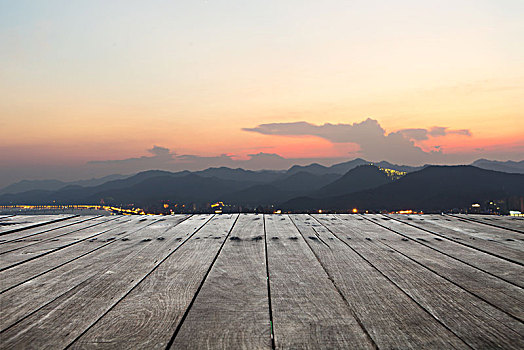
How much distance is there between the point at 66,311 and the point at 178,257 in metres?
1.00

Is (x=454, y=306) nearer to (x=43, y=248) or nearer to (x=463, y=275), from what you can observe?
(x=463, y=275)

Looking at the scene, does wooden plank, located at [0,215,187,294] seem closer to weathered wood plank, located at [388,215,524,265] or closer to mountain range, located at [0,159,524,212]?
weathered wood plank, located at [388,215,524,265]

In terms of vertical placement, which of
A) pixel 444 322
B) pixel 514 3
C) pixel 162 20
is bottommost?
pixel 444 322

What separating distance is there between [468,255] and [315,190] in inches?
3083

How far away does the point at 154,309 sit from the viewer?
138 centimetres

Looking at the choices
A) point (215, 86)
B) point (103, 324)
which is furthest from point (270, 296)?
point (215, 86)

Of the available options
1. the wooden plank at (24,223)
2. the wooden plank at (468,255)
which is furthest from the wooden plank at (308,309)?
the wooden plank at (24,223)

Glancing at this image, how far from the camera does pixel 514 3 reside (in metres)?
8.87

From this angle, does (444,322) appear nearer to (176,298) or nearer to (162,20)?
(176,298)

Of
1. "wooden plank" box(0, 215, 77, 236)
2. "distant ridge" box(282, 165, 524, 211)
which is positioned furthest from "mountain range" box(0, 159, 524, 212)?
"wooden plank" box(0, 215, 77, 236)

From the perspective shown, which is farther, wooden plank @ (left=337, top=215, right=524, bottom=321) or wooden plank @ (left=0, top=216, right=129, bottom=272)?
wooden plank @ (left=0, top=216, right=129, bottom=272)

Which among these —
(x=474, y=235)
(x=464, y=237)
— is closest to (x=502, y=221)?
(x=474, y=235)

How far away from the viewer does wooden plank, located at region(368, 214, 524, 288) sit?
189cm

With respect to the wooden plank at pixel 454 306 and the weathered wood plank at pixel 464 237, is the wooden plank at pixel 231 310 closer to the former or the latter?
the wooden plank at pixel 454 306
